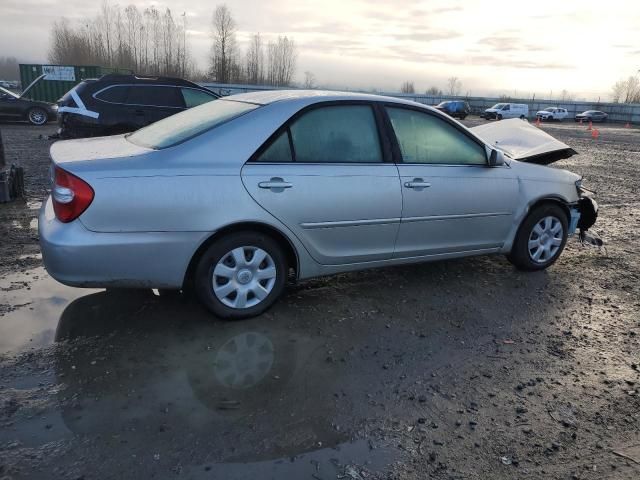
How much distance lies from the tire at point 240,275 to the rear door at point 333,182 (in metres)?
0.26

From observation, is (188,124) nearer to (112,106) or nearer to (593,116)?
(112,106)

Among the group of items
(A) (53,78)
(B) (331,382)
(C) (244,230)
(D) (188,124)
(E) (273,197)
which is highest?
(A) (53,78)

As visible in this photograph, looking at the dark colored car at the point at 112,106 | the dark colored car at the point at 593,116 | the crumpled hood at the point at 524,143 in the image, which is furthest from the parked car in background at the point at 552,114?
the crumpled hood at the point at 524,143

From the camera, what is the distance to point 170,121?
434 centimetres

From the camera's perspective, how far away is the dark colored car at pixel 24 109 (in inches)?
705

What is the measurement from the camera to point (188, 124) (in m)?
4.03

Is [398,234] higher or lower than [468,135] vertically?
lower

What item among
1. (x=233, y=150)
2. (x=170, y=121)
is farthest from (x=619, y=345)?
(x=170, y=121)

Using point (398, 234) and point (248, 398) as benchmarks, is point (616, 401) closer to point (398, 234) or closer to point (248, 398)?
point (398, 234)

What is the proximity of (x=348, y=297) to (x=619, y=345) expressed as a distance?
82.2 inches

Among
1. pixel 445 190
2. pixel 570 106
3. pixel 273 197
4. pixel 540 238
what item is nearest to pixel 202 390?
pixel 273 197

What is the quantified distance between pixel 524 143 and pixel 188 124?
3867 mm

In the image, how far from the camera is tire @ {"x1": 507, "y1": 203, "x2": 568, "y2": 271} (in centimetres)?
499

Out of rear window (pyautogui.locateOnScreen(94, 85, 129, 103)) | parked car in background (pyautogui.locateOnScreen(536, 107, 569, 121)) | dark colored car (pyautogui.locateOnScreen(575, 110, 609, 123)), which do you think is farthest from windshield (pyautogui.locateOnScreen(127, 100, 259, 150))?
dark colored car (pyautogui.locateOnScreen(575, 110, 609, 123))
